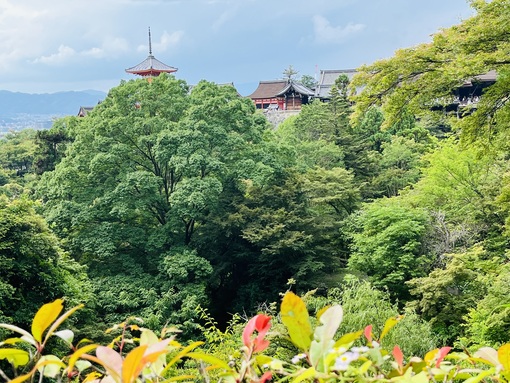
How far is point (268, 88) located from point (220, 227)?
23.3 meters

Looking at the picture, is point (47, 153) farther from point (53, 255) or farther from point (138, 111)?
point (53, 255)

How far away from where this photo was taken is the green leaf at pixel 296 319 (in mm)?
645

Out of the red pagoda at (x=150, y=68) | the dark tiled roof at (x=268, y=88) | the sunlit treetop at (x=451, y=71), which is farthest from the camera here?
the dark tiled roof at (x=268, y=88)

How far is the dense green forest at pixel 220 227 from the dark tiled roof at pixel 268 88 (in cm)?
1919

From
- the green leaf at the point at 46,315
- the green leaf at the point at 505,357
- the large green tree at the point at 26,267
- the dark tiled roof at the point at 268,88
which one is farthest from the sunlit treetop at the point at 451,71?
the dark tiled roof at the point at 268,88

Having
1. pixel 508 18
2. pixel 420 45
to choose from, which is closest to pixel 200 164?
pixel 420 45

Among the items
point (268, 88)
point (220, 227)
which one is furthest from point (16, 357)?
point (268, 88)

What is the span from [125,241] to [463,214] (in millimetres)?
7317

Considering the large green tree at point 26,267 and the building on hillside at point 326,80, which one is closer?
the large green tree at point 26,267

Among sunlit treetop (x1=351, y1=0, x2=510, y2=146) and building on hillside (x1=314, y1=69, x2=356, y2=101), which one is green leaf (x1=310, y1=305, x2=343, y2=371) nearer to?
sunlit treetop (x1=351, y1=0, x2=510, y2=146)

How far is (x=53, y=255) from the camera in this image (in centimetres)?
704

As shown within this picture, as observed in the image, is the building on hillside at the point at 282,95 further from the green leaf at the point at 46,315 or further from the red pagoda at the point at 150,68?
the green leaf at the point at 46,315

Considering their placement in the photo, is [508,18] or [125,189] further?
[125,189]

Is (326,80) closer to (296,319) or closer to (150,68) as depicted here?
(150,68)
